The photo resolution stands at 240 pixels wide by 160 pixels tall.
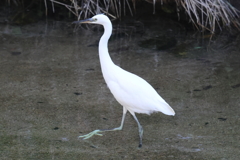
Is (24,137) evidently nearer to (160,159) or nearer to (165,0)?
(160,159)

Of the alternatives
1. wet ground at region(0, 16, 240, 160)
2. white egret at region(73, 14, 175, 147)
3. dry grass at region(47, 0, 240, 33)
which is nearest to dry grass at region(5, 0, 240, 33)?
dry grass at region(47, 0, 240, 33)

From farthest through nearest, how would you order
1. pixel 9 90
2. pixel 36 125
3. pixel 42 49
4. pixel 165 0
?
pixel 165 0 < pixel 42 49 < pixel 9 90 < pixel 36 125

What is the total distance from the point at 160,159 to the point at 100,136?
55 cm

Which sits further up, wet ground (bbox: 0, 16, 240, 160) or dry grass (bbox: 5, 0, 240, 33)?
dry grass (bbox: 5, 0, 240, 33)

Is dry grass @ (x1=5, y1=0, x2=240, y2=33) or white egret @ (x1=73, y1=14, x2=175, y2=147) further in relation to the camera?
dry grass @ (x1=5, y1=0, x2=240, y2=33)

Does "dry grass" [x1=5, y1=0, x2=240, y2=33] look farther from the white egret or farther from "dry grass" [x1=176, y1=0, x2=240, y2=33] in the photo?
the white egret

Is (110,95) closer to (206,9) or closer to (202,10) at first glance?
(202,10)

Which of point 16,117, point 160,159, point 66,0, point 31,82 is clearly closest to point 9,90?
point 31,82

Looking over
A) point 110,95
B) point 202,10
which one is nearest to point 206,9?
point 202,10

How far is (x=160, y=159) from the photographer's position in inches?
103

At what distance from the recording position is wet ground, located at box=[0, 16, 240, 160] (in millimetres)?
2756

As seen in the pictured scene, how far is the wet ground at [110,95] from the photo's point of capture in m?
2.76

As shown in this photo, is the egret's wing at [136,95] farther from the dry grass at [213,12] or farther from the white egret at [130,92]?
the dry grass at [213,12]

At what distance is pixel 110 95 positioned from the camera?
3637 mm
